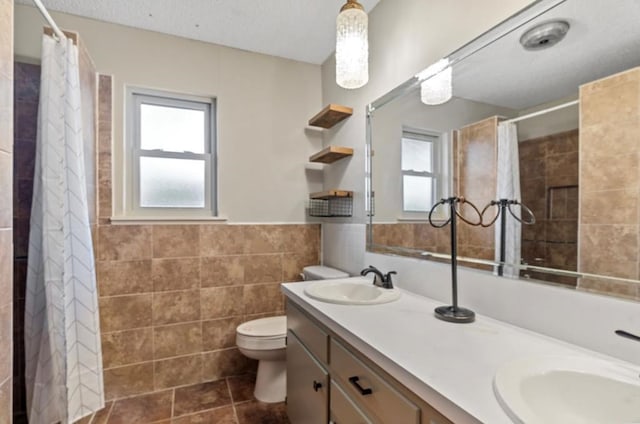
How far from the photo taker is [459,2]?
132cm

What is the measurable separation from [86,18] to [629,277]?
2888mm

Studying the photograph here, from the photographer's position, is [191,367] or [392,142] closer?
[392,142]

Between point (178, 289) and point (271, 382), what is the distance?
2.88 ft

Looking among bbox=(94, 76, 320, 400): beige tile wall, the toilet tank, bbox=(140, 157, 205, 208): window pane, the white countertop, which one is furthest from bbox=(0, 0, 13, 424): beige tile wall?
the toilet tank

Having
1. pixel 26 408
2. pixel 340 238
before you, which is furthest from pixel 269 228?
pixel 26 408

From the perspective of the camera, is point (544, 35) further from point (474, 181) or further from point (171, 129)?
point (171, 129)

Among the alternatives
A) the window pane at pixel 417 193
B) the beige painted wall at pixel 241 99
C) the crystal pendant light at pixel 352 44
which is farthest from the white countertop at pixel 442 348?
the beige painted wall at pixel 241 99

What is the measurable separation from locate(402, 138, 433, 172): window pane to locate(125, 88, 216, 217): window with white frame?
55.3 inches

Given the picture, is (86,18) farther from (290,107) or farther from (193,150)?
(290,107)

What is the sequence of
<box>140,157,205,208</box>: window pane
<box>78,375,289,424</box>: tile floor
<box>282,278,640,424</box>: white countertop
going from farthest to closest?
<box>140,157,205,208</box>: window pane
<box>78,375,289,424</box>: tile floor
<box>282,278,640,424</box>: white countertop

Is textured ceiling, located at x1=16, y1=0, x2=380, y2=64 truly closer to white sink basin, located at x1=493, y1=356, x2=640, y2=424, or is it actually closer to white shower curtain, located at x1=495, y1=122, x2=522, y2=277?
white shower curtain, located at x1=495, y1=122, x2=522, y2=277

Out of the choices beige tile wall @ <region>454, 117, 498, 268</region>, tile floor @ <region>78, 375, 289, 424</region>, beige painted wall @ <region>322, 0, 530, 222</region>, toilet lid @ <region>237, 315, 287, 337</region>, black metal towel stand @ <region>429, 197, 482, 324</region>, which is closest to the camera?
black metal towel stand @ <region>429, 197, 482, 324</region>

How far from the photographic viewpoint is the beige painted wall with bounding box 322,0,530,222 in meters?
1.27

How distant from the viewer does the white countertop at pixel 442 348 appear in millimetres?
613
